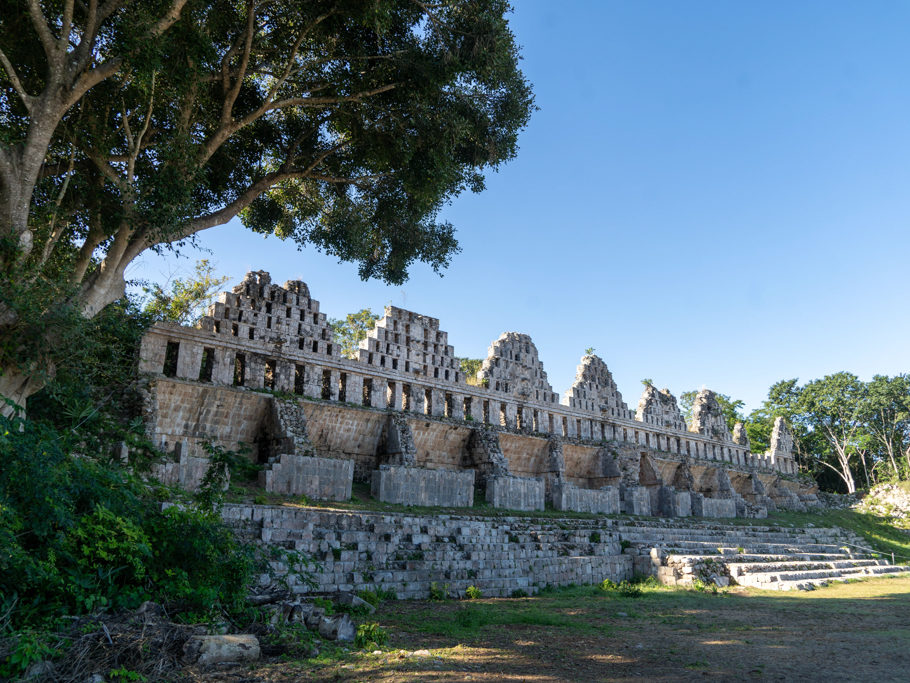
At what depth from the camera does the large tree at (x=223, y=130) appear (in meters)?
9.61

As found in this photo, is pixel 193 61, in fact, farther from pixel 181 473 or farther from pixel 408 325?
pixel 408 325

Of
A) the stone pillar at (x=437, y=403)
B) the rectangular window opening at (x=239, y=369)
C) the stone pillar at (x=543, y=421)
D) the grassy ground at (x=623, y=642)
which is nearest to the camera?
the grassy ground at (x=623, y=642)

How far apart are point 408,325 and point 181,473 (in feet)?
36.3

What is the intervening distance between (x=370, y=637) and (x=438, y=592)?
4.83 m

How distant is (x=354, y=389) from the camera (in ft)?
68.6

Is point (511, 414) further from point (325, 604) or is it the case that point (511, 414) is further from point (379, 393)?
point (325, 604)

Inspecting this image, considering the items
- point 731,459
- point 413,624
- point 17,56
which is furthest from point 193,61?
point 731,459

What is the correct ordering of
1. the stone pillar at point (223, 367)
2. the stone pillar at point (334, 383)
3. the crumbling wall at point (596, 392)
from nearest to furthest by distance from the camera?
the stone pillar at point (223, 367), the stone pillar at point (334, 383), the crumbling wall at point (596, 392)

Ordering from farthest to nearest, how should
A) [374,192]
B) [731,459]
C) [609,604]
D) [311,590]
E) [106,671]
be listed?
1. [731,459]
2. [374,192]
3. [609,604]
4. [311,590]
5. [106,671]

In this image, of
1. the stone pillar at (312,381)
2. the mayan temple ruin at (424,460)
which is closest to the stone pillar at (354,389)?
the mayan temple ruin at (424,460)

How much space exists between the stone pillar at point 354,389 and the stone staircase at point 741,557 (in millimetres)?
9640

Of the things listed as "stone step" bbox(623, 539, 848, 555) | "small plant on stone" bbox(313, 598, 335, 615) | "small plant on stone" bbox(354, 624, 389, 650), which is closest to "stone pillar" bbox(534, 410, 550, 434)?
"stone step" bbox(623, 539, 848, 555)

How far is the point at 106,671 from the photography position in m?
5.66

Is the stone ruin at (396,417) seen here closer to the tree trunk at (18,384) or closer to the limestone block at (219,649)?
the tree trunk at (18,384)
